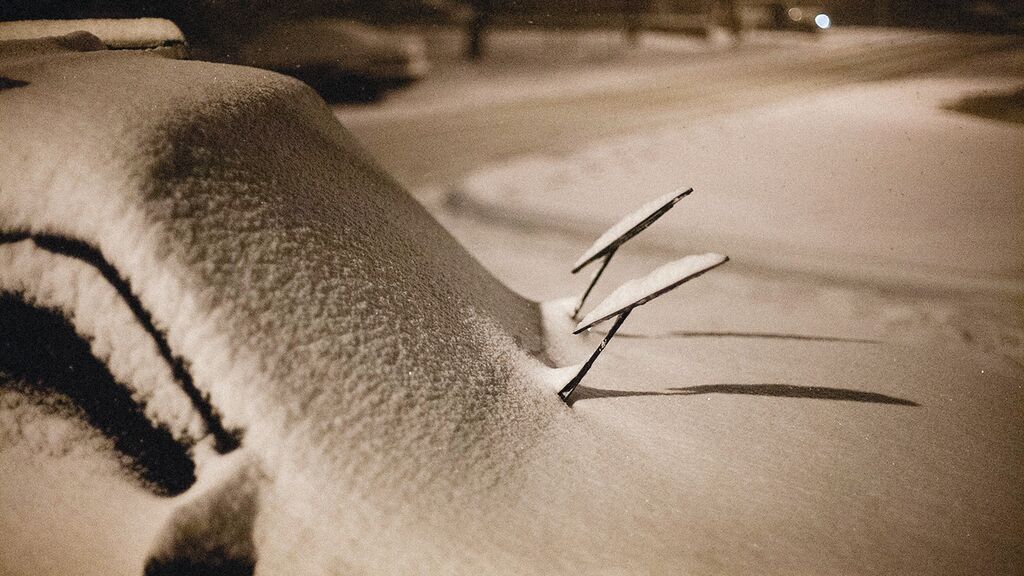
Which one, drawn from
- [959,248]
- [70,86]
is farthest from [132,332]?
[959,248]

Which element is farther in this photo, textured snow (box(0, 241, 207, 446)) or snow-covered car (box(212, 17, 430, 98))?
snow-covered car (box(212, 17, 430, 98))

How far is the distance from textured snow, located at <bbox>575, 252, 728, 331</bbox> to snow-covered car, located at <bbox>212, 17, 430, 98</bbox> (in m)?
6.41

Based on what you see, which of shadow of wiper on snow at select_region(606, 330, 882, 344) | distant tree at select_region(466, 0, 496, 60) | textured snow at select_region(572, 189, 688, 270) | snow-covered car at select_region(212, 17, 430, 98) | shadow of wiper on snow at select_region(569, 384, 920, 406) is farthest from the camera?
distant tree at select_region(466, 0, 496, 60)

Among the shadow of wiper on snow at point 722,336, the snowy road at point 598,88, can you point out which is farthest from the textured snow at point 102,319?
the snowy road at point 598,88

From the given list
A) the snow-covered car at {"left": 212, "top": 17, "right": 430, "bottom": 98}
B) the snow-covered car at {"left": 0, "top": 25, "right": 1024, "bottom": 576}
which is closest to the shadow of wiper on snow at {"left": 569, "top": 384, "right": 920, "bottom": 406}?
the snow-covered car at {"left": 0, "top": 25, "right": 1024, "bottom": 576}

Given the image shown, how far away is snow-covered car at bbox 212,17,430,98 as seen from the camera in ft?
23.1

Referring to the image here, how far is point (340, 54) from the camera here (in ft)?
25.2

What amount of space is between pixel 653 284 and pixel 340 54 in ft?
24.6

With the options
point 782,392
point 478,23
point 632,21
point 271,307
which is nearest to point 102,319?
point 271,307

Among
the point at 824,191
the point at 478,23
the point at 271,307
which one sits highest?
the point at 478,23

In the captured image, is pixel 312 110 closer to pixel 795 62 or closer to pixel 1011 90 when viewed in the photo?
pixel 1011 90

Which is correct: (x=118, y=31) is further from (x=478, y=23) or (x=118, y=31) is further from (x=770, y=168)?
(x=478, y=23)

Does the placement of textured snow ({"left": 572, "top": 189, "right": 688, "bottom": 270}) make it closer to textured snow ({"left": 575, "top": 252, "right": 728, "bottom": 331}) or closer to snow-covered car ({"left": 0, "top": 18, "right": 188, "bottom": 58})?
textured snow ({"left": 575, "top": 252, "right": 728, "bottom": 331})

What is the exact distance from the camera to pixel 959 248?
3.57m
